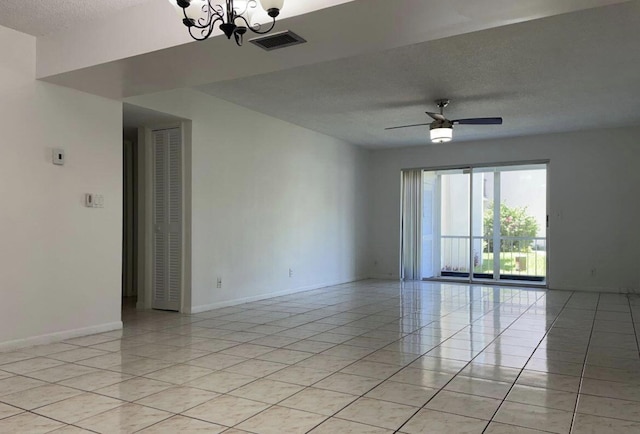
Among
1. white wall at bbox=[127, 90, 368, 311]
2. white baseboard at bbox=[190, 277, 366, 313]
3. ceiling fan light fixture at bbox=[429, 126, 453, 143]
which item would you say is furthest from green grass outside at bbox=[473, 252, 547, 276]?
ceiling fan light fixture at bbox=[429, 126, 453, 143]

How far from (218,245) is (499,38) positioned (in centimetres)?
390

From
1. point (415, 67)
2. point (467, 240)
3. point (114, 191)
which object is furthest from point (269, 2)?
point (467, 240)

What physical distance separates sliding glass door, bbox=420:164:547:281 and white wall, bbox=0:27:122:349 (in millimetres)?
6390

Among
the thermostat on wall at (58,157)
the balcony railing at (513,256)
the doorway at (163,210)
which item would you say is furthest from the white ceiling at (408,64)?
the balcony railing at (513,256)

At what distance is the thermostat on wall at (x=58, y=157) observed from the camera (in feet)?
13.9

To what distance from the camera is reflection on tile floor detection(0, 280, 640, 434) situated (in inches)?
98.5

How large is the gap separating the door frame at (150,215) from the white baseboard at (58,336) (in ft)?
3.39

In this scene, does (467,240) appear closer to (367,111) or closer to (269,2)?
(367,111)

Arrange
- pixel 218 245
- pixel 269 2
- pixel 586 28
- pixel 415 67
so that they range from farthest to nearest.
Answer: pixel 218 245
pixel 415 67
pixel 586 28
pixel 269 2

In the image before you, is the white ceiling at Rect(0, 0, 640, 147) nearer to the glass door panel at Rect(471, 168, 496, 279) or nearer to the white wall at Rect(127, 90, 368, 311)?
the white wall at Rect(127, 90, 368, 311)

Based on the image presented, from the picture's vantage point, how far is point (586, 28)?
3.82m

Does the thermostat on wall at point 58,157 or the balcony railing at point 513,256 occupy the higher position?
the thermostat on wall at point 58,157

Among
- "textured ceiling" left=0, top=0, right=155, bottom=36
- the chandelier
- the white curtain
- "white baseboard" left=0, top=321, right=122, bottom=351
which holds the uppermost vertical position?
"textured ceiling" left=0, top=0, right=155, bottom=36

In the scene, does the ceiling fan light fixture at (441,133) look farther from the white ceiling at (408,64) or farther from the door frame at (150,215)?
the door frame at (150,215)
